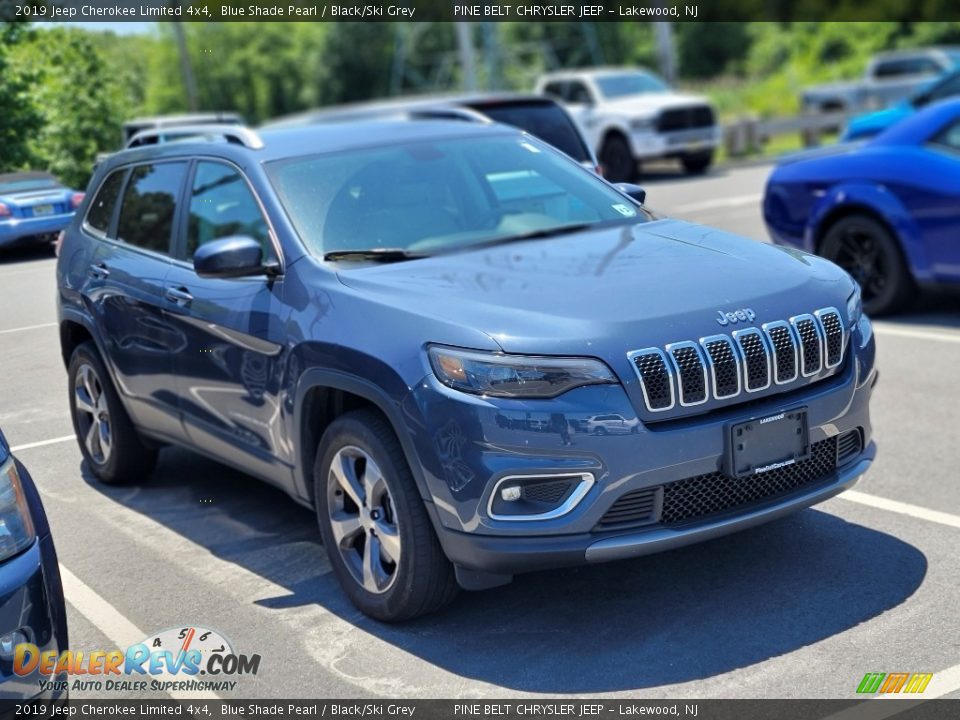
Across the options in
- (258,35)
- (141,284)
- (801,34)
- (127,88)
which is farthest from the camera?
(258,35)

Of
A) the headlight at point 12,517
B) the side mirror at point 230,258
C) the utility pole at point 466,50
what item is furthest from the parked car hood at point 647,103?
the headlight at point 12,517

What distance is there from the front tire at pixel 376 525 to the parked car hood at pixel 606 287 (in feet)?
1.58

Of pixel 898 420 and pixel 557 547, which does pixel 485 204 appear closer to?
pixel 557 547

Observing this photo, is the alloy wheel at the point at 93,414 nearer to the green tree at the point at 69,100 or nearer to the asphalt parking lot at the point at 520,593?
the asphalt parking lot at the point at 520,593

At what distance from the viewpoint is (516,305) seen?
14.6 feet

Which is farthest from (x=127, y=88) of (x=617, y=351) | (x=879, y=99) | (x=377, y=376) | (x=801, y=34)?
(x=801, y=34)

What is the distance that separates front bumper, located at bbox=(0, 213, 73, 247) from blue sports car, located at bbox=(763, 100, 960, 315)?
522 cm

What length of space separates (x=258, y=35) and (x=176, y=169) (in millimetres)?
56818

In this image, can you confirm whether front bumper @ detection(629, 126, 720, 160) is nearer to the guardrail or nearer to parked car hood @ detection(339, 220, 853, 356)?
the guardrail

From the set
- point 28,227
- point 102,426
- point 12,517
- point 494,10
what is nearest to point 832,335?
point 12,517

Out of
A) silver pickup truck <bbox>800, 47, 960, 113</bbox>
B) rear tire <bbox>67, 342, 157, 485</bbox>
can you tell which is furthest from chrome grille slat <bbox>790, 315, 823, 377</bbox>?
silver pickup truck <bbox>800, 47, 960, 113</bbox>

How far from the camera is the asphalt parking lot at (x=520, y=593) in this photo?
4199mm

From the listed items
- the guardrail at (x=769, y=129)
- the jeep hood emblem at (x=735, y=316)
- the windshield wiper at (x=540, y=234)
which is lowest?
the guardrail at (x=769, y=129)

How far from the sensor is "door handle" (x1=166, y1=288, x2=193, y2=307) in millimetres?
5613
